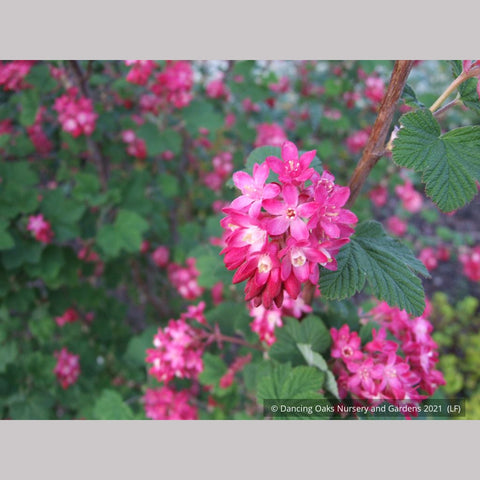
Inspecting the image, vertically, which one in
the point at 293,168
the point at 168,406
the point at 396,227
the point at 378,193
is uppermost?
the point at 378,193

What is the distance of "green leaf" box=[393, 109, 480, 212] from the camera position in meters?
0.70

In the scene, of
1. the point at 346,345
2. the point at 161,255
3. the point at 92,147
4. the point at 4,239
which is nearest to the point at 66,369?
the point at 4,239

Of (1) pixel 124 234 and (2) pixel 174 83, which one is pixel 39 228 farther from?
(2) pixel 174 83

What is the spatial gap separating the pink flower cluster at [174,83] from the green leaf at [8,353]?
1535mm

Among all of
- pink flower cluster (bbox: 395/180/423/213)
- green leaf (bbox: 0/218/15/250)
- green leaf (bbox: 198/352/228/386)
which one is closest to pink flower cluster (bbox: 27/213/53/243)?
green leaf (bbox: 0/218/15/250)

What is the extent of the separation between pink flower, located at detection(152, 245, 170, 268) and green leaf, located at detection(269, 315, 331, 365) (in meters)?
1.67

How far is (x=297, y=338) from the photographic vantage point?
1.08 meters

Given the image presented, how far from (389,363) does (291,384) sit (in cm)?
24

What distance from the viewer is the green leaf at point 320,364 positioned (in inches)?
38.0

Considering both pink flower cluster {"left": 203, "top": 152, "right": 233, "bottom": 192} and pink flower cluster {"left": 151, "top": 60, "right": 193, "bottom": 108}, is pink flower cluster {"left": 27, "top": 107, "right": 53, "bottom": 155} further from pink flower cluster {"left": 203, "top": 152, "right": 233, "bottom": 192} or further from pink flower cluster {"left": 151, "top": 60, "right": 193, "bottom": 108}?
pink flower cluster {"left": 203, "top": 152, "right": 233, "bottom": 192}

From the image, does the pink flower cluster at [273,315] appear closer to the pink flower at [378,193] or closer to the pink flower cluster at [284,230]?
the pink flower cluster at [284,230]

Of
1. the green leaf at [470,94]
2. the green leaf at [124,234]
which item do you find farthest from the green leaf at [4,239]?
the green leaf at [470,94]

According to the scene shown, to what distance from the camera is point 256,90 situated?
2.57 meters

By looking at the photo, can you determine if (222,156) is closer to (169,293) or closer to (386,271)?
(169,293)
